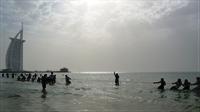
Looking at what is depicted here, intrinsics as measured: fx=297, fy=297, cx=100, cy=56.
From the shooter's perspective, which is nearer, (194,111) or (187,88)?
(194,111)

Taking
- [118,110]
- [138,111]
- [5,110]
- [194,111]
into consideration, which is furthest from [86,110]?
[194,111]

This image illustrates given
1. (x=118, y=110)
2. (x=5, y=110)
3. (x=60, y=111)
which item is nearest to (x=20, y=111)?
(x=5, y=110)

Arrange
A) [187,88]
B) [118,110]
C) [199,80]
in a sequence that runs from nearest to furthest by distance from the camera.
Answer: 1. [118,110]
2. [199,80]
3. [187,88]

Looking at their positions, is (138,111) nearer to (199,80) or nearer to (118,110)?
(118,110)

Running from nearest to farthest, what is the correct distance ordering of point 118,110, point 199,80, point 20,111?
1. point 20,111
2. point 118,110
3. point 199,80

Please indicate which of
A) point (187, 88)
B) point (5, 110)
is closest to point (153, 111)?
point (5, 110)

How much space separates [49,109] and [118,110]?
4.04m

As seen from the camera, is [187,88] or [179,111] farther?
[187,88]

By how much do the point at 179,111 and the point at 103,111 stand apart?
14.7 ft

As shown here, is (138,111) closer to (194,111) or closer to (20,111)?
(194,111)

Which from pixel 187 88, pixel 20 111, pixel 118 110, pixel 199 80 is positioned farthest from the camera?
pixel 187 88

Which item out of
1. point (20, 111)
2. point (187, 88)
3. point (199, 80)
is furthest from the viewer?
point (187, 88)

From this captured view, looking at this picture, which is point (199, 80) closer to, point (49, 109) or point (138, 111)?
point (138, 111)

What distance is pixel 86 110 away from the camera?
56.1 feet
